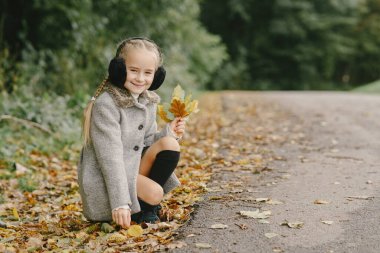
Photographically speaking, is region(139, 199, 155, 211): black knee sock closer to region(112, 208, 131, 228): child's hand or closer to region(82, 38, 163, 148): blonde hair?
region(112, 208, 131, 228): child's hand

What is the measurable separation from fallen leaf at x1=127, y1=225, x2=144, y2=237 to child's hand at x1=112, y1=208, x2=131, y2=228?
0.12 ft

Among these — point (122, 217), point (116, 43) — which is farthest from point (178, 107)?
point (116, 43)

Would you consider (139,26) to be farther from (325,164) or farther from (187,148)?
(325,164)

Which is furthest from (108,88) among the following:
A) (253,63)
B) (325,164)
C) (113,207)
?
(253,63)

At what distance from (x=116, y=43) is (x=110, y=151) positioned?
26.8ft

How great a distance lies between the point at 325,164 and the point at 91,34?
7076mm

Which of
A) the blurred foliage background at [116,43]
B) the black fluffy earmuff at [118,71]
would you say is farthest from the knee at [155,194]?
the blurred foliage background at [116,43]

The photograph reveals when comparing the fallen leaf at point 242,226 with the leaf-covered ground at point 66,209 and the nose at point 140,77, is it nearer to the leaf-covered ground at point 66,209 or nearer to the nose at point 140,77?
the leaf-covered ground at point 66,209

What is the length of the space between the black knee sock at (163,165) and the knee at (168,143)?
22 mm

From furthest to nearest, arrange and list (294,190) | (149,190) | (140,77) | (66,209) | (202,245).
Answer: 1. (66,209)
2. (294,190)
3. (149,190)
4. (140,77)
5. (202,245)

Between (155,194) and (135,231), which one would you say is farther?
(155,194)

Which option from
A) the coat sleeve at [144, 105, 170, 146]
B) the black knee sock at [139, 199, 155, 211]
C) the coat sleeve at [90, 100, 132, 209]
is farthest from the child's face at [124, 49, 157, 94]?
the black knee sock at [139, 199, 155, 211]

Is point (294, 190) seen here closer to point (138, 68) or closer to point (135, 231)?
point (135, 231)

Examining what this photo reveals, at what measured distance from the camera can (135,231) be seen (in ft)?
11.3
